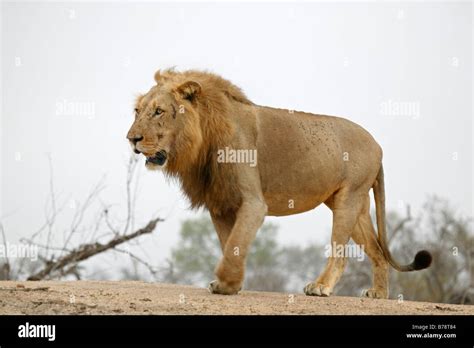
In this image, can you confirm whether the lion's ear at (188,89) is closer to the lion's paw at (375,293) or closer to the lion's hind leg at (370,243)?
the lion's hind leg at (370,243)

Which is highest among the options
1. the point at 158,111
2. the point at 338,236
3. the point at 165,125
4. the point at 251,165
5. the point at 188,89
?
the point at 188,89

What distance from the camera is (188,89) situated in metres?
7.16

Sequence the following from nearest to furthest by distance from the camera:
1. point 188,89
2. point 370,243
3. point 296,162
→ point 188,89 < point 296,162 < point 370,243

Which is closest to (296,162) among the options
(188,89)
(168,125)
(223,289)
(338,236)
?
(338,236)

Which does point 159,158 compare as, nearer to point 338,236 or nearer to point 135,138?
point 135,138

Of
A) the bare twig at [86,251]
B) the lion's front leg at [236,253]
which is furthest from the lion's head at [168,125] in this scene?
the bare twig at [86,251]

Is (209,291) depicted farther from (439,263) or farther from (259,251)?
(259,251)

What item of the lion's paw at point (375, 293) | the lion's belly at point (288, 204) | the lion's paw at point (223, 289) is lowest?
the lion's paw at point (375, 293)

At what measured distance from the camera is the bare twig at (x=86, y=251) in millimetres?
10516

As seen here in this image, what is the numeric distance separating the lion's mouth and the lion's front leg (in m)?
0.75

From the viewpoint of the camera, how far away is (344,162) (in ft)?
26.9

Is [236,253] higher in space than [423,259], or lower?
higher

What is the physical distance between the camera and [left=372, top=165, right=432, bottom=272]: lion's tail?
27.2 ft

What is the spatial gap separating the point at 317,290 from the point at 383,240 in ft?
4.49
